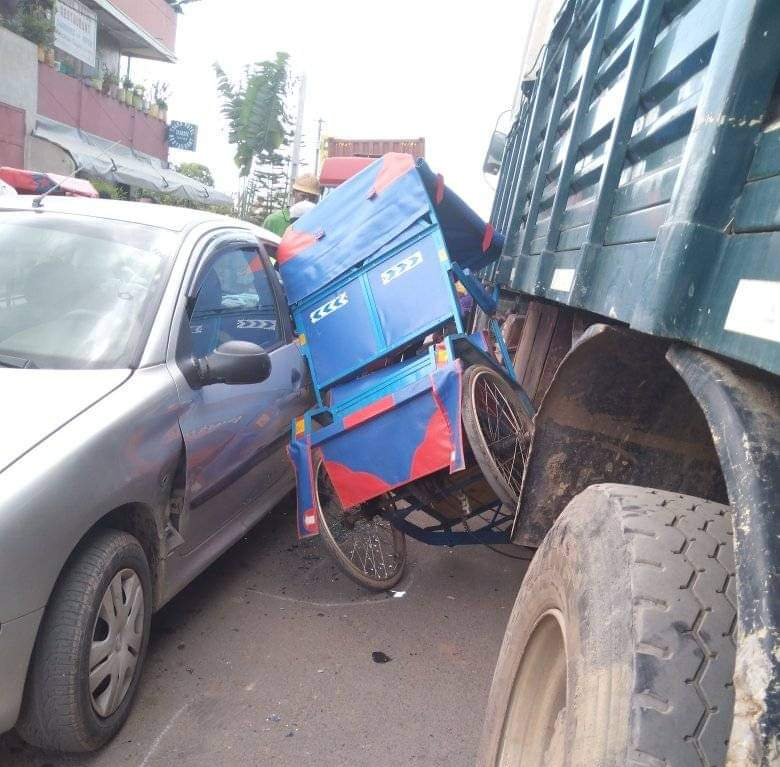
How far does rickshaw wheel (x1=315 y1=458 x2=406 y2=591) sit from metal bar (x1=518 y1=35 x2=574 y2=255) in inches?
62.6

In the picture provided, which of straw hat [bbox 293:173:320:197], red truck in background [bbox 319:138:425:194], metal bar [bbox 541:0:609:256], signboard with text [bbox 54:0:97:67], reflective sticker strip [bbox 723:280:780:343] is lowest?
reflective sticker strip [bbox 723:280:780:343]

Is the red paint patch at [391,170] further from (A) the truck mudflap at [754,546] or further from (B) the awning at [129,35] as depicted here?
(B) the awning at [129,35]

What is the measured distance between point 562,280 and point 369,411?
1229 mm

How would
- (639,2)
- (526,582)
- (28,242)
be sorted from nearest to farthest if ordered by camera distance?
(526,582) → (639,2) → (28,242)

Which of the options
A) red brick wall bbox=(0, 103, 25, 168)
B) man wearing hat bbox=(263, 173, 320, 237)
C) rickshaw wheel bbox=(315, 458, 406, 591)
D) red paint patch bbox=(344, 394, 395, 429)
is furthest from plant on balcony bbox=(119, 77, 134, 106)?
red paint patch bbox=(344, 394, 395, 429)

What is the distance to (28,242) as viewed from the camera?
3074 millimetres

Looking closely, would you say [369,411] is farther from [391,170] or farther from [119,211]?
[119,211]

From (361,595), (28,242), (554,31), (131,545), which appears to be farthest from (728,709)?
(554,31)

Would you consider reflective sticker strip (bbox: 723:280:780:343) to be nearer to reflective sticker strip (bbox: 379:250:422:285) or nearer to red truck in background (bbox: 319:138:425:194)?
reflective sticker strip (bbox: 379:250:422:285)

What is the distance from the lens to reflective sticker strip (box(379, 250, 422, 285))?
3.64 metres

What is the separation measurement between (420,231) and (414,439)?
1132 millimetres

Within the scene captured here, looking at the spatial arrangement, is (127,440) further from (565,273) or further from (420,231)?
(420,231)

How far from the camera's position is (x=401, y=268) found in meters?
3.68

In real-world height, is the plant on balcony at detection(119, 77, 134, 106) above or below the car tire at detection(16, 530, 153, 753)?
above
